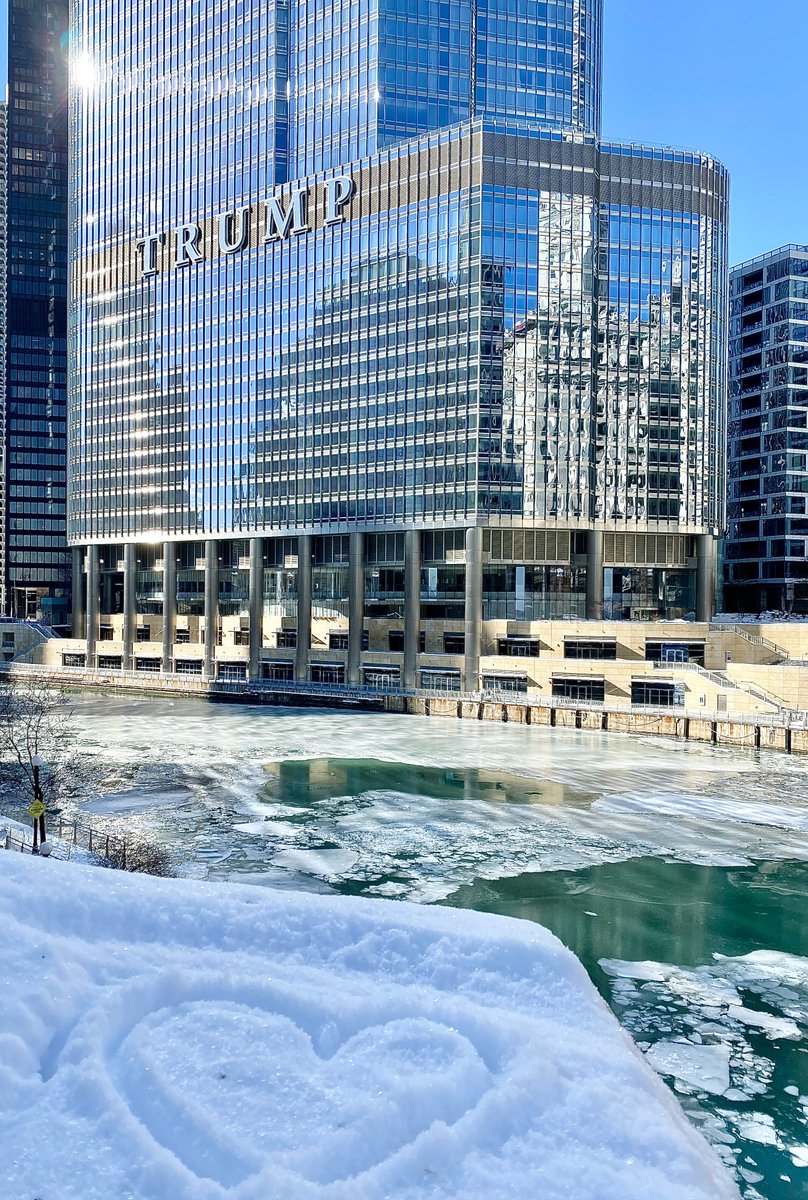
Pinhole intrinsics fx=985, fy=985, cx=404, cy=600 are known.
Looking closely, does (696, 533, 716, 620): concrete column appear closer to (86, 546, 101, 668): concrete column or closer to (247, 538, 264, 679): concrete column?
(247, 538, 264, 679): concrete column

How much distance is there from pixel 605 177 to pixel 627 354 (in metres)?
20.2

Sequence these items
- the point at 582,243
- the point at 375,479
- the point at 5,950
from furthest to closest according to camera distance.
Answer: the point at 375,479
the point at 582,243
the point at 5,950

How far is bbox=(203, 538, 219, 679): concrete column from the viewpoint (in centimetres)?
13238

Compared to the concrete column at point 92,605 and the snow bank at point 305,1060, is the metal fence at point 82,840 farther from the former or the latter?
the concrete column at point 92,605

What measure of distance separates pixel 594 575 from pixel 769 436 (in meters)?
63.4

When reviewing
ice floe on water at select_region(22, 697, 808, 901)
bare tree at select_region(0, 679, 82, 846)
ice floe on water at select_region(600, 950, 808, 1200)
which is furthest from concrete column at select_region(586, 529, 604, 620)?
ice floe on water at select_region(600, 950, 808, 1200)

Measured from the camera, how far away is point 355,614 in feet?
380

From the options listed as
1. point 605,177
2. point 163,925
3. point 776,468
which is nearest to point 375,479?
point 605,177

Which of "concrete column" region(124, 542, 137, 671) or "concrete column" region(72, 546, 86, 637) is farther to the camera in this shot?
"concrete column" region(72, 546, 86, 637)

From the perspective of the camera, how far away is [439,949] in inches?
684

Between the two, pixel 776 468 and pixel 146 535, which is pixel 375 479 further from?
pixel 776 468

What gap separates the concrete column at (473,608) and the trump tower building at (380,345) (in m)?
0.33

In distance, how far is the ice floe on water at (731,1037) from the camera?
20.9 meters

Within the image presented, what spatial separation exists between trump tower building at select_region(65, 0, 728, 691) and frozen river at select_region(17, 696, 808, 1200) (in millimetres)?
33481
